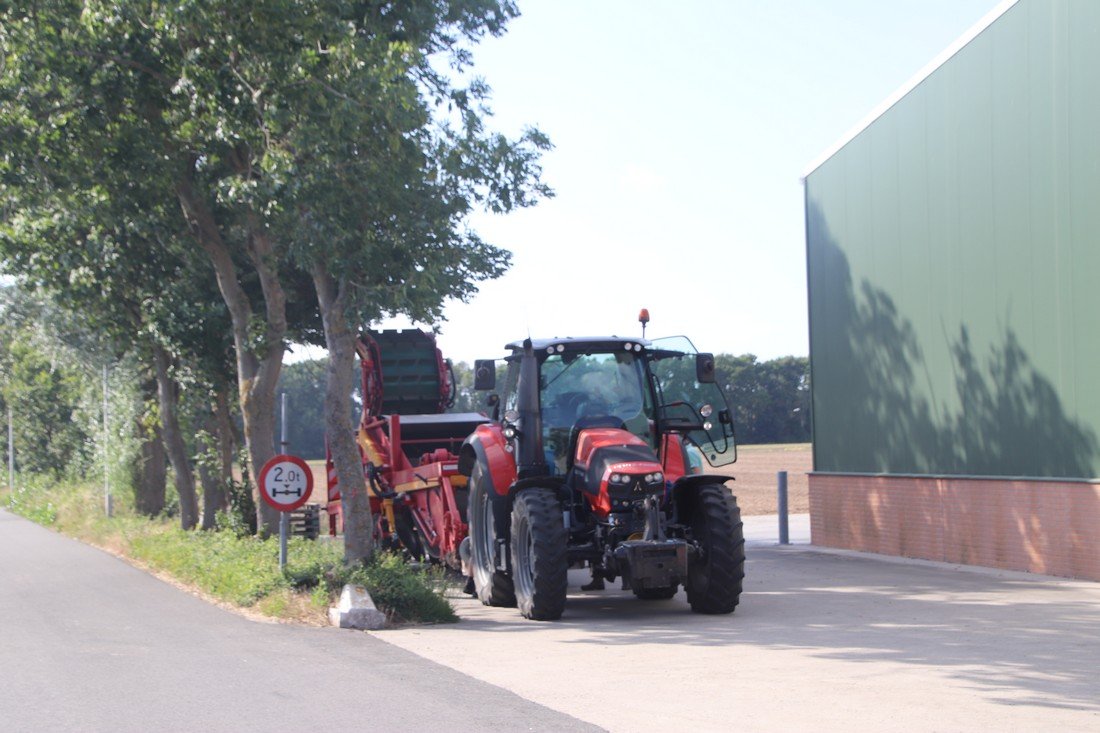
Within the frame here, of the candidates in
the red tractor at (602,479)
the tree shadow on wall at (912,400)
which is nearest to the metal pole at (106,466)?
the tree shadow on wall at (912,400)

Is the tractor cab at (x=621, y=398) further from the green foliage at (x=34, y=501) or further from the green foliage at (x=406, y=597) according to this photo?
the green foliage at (x=34, y=501)

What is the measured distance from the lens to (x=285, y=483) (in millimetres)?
14883

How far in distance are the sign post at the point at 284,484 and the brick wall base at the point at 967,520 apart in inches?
361

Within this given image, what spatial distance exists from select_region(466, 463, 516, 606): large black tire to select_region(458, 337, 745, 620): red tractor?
2 cm

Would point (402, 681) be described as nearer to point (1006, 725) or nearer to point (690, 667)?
point (690, 667)

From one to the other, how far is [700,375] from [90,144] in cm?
916

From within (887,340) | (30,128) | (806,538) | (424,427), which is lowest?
(806,538)

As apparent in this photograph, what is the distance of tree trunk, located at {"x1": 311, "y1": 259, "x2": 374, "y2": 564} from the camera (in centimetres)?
1614

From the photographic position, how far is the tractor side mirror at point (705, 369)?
548 inches

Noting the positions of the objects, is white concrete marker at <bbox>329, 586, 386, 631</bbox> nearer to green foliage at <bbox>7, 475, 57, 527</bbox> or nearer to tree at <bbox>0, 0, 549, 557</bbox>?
tree at <bbox>0, 0, 549, 557</bbox>

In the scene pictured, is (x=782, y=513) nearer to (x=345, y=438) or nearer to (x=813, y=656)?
(x=345, y=438)

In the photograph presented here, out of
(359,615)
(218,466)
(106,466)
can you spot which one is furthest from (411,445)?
(106,466)

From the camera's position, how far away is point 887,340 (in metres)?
21.1

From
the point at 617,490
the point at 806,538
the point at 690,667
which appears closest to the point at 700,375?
the point at 617,490
